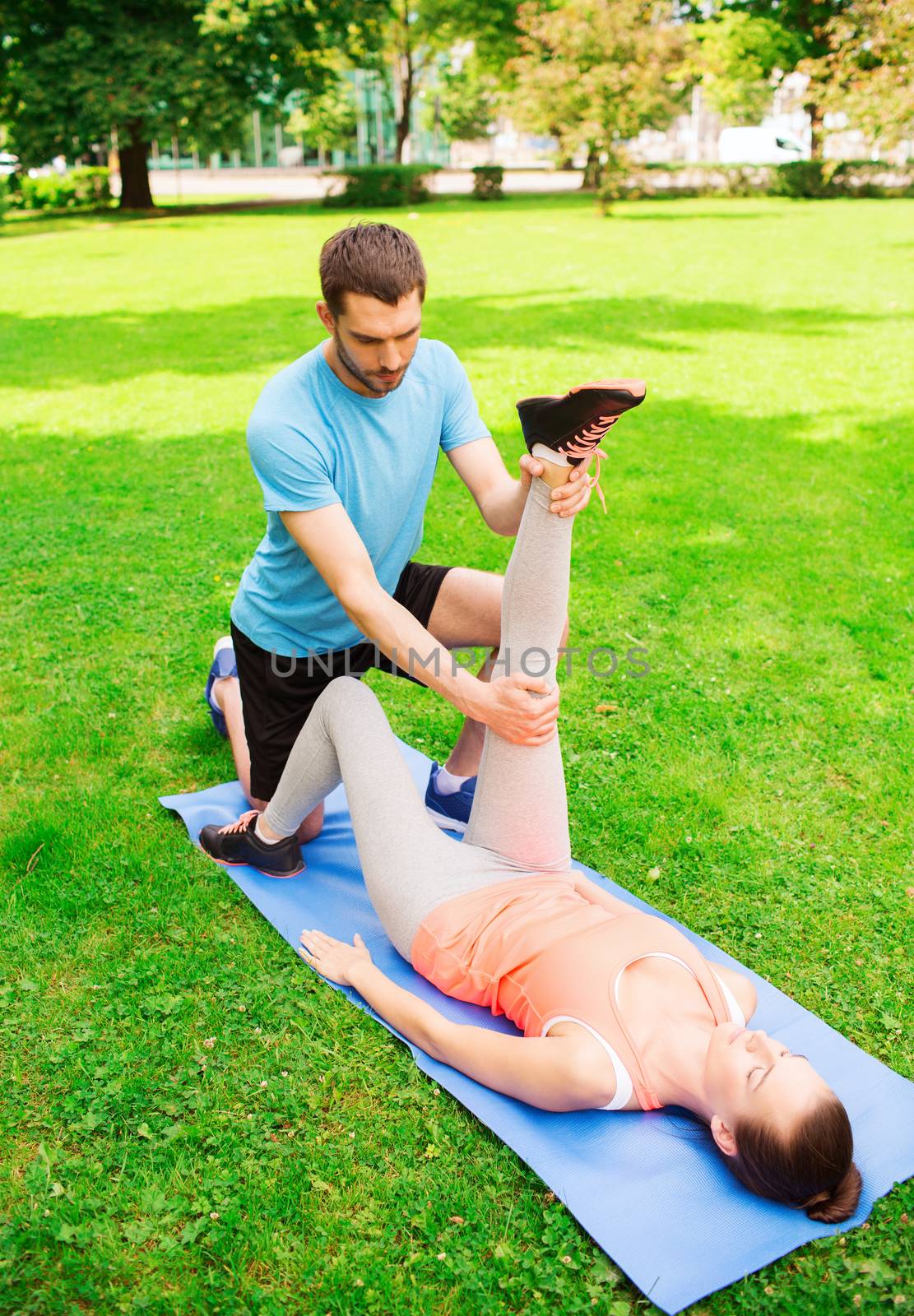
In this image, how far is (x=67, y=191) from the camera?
90.9ft

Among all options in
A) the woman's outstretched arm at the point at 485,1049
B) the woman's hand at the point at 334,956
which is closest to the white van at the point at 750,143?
the woman's hand at the point at 334,956

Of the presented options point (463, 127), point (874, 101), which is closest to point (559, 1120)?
point (874, 101)

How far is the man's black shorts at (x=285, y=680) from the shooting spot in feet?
11.2

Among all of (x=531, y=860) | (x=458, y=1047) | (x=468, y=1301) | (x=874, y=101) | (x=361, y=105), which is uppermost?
(x=361, y=105)

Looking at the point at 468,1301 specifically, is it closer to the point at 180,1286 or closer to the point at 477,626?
the point at 180,1286

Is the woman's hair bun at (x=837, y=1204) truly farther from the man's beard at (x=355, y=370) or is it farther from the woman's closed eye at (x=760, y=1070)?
the man's beard at (x=355, y=370)

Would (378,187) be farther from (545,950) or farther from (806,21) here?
(545,950)

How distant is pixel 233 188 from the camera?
4172cm

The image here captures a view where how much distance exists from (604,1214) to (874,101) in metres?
16.4

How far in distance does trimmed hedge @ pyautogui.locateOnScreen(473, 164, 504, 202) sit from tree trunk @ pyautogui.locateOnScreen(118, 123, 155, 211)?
894 centimetres

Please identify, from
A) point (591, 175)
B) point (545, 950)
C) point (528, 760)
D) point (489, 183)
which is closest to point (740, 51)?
point (591, 175)

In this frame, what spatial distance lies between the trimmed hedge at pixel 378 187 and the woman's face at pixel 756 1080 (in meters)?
28.7

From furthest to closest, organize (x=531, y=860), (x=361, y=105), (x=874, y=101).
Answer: (x=361, y=105)
(x=874, y=101)
(x=531, y=860)

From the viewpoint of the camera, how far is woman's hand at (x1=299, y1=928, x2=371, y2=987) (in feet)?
9.45
